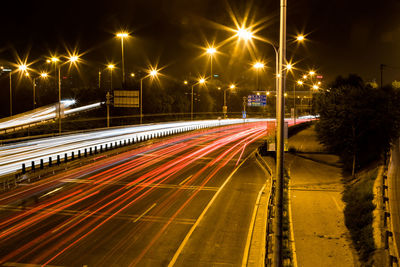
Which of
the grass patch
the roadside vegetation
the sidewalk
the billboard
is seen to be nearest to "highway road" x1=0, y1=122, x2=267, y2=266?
the sidewalk

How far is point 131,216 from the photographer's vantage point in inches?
656

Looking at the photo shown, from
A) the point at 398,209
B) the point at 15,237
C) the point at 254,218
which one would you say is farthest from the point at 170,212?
the point at 398,209

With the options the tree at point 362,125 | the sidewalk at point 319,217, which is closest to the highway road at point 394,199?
the sidewalk at point 319,217

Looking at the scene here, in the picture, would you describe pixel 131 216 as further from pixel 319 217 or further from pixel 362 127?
pixel 362 127

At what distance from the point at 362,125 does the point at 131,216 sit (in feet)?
69.8

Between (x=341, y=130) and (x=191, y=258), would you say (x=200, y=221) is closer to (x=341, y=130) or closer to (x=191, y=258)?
(x=191, y=258)

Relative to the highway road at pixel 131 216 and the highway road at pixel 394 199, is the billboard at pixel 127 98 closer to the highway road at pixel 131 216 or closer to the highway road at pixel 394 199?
the highway road at pixel 131 216

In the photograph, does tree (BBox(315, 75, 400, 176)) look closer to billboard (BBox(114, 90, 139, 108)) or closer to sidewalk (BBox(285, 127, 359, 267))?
sidewalk (BBox(285, 127, 359, 267))

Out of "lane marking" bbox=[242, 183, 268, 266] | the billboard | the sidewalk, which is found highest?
the billboard

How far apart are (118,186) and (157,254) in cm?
1050

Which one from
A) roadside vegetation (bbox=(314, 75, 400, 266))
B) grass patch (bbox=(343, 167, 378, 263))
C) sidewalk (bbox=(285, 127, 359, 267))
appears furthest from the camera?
roadside vegetation (bbox=(314, 75, 400, 266))

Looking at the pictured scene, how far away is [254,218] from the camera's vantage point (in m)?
16.9

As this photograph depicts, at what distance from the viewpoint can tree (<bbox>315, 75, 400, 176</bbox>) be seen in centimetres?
3005

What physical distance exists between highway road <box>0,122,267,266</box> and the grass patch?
13.9ft
